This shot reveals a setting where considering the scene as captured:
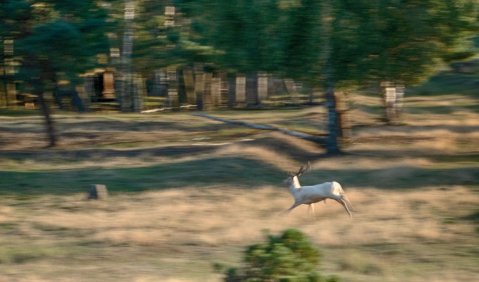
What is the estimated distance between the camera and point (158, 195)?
2248 cm

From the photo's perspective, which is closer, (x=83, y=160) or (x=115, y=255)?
(x=115, y=255)

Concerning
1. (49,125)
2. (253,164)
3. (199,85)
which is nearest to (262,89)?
(199,85)

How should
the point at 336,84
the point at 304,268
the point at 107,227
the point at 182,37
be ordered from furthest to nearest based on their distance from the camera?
the point at 182,37 < the point at 336,84 < the point at 107,227 < the point at 304,268

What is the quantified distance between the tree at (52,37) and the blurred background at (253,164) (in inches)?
2.3

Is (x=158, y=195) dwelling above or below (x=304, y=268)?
below

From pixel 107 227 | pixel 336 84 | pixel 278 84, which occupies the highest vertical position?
pixel 336 84

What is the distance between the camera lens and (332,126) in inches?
1053

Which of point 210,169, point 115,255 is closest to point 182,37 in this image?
point 210,169

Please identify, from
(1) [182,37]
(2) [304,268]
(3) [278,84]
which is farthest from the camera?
(3) [278,84]

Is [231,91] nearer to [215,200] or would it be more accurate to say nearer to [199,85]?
[199,85]

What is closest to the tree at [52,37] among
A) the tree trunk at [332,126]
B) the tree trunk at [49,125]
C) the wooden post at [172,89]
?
the tree trunk at [49,125]

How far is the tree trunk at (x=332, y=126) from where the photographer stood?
26.4 metres

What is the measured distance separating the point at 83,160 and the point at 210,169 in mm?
4895

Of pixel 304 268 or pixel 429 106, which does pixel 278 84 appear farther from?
pixel 304 268
